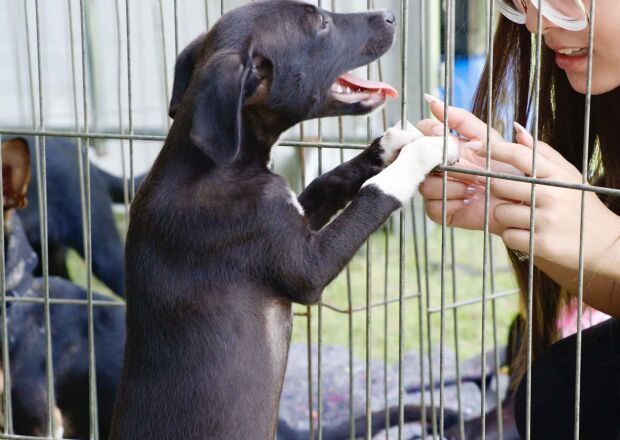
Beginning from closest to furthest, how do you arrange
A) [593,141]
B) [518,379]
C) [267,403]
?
[267,403] < [593,141] < [518,379]

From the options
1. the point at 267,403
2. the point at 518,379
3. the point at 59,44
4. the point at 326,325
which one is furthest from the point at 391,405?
the point at 59,44

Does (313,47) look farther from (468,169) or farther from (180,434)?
(180,434)

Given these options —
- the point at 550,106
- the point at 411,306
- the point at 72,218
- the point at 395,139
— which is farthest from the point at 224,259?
the point at 411,306

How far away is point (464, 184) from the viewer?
5.89 feet

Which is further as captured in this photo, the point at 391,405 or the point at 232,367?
the point at 391,405

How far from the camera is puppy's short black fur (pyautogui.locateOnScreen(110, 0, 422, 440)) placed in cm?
171

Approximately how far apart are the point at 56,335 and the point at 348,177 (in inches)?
60.8

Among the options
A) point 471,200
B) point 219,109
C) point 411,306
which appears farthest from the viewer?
point 411,306

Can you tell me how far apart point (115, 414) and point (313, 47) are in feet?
2.49

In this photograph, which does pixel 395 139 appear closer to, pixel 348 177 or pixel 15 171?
pixel 348 177

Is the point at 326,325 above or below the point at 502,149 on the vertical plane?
below

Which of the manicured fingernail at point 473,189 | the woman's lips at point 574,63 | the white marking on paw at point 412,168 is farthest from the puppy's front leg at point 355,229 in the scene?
the woman's lips at point 574,63

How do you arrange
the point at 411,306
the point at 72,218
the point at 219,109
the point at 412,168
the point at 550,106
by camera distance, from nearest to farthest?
1. the point at 219,109
2. the point at 412,168
3. the point at 550,106
4. the point at 72,218
5. the point at 411,306

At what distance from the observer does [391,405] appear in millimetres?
3332
